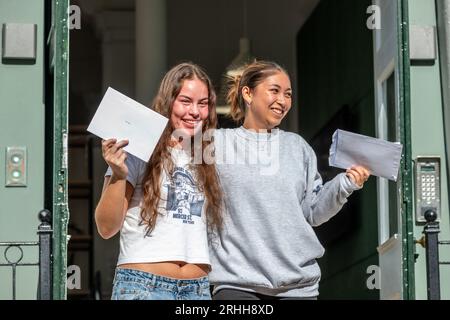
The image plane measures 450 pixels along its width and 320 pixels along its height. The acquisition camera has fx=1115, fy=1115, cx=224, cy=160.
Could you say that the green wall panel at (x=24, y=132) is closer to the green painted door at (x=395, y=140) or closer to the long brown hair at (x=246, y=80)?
the long brown hair at (x=246, y=80)

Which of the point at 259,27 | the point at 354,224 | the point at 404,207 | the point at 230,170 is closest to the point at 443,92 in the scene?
the point at 404,207

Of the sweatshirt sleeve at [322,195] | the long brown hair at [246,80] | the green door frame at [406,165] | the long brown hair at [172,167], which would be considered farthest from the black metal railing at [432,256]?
the long brown hair at [172,167]

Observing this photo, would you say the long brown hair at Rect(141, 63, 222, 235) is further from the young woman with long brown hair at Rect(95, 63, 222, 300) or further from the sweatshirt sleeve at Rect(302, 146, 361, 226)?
the sweatshirt sleeve at Rect(302, 146, 361, 226)

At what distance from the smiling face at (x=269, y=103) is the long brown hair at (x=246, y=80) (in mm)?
25

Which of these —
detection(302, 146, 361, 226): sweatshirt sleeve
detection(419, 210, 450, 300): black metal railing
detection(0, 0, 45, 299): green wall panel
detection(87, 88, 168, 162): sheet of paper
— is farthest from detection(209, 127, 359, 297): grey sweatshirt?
detection(0, 0, 45, 299): green wall panel

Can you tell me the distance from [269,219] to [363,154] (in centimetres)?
52

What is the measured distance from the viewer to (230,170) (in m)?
4.67

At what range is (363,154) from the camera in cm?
473

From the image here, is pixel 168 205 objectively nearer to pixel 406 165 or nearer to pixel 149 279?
pixel 149 279

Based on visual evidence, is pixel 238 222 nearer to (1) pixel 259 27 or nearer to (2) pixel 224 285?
(2) pixel 224 285

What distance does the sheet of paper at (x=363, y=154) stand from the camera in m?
4.70

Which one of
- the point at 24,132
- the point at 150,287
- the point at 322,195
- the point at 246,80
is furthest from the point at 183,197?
the point at 24,132

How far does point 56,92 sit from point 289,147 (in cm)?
145
